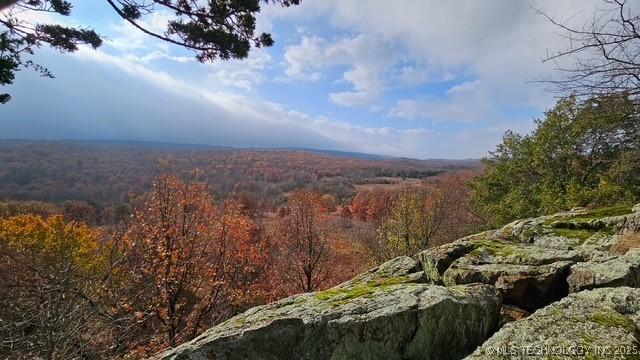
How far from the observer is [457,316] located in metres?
5.36

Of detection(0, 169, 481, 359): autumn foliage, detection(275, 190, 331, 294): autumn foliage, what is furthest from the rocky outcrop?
detection(275, 190, 331, 294): autumn foliage

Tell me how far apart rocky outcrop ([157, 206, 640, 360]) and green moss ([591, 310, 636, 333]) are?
10 millimetres

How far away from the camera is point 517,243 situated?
8.55m

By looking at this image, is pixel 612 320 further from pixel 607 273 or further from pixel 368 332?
pixel 368 332

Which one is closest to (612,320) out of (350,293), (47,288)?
(350,293)

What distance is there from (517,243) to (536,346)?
5.53 meters

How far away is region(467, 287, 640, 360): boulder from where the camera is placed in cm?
346

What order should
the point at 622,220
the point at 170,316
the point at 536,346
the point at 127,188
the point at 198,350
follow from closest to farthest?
1. the point at 536,346
2. the point at 198,350
3. the point at 622,220
4. the point at 170,316
5. the point at 127,188

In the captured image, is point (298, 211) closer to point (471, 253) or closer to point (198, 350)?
point (471, 253)

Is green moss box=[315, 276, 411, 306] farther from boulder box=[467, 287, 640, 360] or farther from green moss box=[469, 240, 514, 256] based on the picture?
boulder box=[467, 287, 640, 360]

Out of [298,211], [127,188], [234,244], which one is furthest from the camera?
[127,188]

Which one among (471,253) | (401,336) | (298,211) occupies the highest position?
(471,253)

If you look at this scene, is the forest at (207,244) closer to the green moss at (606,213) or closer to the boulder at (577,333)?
the green moss at (606,213)

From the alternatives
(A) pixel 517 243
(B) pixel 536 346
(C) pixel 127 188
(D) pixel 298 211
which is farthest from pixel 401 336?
(C) pixel 127 188
